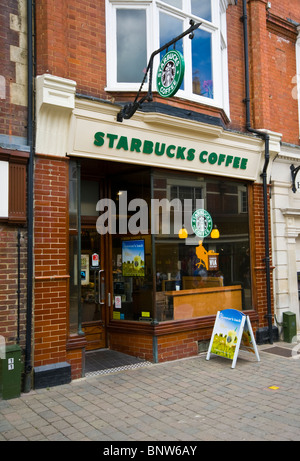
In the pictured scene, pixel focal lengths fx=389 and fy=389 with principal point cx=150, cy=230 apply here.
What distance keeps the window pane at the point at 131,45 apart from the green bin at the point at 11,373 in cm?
469

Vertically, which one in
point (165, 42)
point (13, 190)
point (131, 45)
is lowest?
point (13, 190)

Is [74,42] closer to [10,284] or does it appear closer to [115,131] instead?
[115,131]

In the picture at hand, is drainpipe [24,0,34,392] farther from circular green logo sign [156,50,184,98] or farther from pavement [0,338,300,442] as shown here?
circular green logo sign [156,50,184,98]

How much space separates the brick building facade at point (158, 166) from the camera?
18.9 ft

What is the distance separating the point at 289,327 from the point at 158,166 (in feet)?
15.0

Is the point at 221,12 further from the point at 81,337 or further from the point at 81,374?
the point at 81,374

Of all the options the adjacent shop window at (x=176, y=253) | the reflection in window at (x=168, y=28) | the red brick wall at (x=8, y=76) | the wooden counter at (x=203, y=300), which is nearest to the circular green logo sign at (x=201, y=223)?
the adjacent shop window at (x=176, y=253)

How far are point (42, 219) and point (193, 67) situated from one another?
4222 millimetres

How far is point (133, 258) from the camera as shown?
7.36 m

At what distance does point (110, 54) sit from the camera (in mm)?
6625

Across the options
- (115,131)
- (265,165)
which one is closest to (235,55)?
(265,165)

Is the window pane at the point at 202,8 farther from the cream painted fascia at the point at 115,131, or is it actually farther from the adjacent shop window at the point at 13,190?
the adjacent shop window at the point at 13,190

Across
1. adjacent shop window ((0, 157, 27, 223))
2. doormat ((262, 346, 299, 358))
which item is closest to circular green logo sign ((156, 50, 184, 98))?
adjacent shop window ((0, 157, 27, 223))

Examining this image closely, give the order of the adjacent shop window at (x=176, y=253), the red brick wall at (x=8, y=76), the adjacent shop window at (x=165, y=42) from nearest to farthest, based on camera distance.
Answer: the red brick wall at (x=8, y=76), the adjacent shop window at (x=165, y=42), the adjacent shop window at (x=176, y=253)
